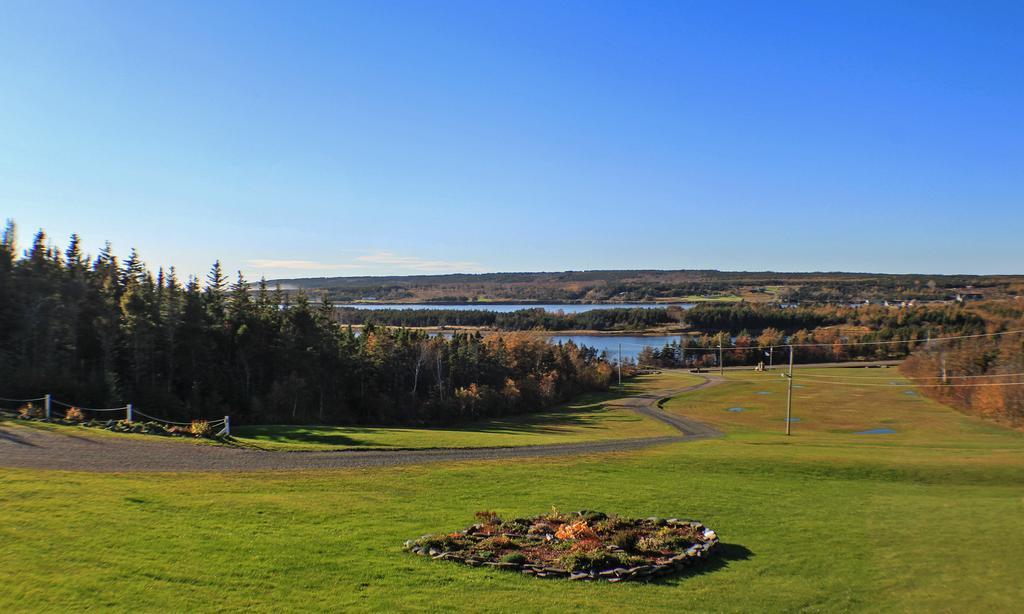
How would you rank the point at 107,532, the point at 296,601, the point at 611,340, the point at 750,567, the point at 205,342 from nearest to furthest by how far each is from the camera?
the point at 296,601 → the point at 107,532 → the point at 750,567 → the point at 205,342 → the point at 611,340

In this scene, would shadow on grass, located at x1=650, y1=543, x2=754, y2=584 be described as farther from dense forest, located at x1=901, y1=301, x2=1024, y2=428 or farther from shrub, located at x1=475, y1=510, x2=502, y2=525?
dense forest, located at x1=901, y1=301, x2=1024, y2=428

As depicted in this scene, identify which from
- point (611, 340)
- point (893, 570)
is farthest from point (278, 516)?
point (611, 340)

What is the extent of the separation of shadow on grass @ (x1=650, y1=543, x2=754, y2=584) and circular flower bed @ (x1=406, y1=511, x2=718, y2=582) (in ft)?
0.54

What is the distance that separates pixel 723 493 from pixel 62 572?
20844 mm

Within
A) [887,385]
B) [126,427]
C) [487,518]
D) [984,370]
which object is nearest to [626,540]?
[487,518]

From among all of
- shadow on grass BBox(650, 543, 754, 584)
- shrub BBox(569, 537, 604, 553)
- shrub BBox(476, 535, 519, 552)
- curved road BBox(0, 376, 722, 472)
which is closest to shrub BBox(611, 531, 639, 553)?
shrub BBox(569, 537, 604, 553)

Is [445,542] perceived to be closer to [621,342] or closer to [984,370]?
[984,370]

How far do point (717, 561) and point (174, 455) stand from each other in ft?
64.7

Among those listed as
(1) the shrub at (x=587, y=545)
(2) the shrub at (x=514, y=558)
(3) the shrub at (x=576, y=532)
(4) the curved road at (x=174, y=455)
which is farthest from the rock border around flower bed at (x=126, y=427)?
(1) the shrub at (x=587, y=545)

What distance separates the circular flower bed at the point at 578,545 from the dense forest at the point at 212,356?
33.4m

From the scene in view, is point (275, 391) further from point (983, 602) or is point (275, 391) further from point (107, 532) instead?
point (983, 602)

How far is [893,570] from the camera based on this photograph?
1659cm

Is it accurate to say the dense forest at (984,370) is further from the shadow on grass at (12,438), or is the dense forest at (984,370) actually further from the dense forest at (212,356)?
the shadow on grass at (12,438)

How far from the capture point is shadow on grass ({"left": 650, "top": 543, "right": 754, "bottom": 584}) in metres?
15.1
